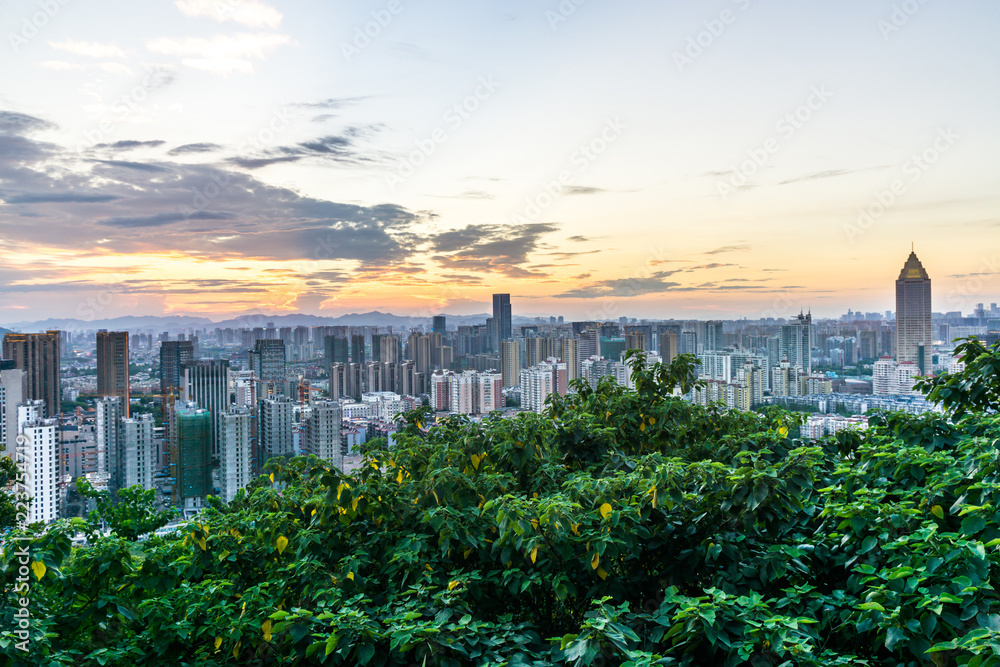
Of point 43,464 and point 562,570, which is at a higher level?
point 562,570

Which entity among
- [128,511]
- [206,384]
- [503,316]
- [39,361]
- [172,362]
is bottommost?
[206,384]

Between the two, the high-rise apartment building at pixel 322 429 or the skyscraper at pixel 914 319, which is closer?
the skyscraper at pixel 914 319

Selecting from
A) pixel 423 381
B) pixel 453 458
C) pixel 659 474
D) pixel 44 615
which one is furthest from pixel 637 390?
pixel 423 381

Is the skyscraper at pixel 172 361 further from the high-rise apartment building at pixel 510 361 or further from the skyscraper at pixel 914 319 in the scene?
the skyscraper at pixel 914 319

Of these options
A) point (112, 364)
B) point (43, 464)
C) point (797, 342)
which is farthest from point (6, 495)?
point (797, 342)

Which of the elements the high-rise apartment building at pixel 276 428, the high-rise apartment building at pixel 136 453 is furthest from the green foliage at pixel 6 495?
the high-rise apartment building at pixel 276 428

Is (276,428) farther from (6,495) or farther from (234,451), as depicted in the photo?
(6,495)

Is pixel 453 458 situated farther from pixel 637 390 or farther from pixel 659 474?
pixel 637 390
